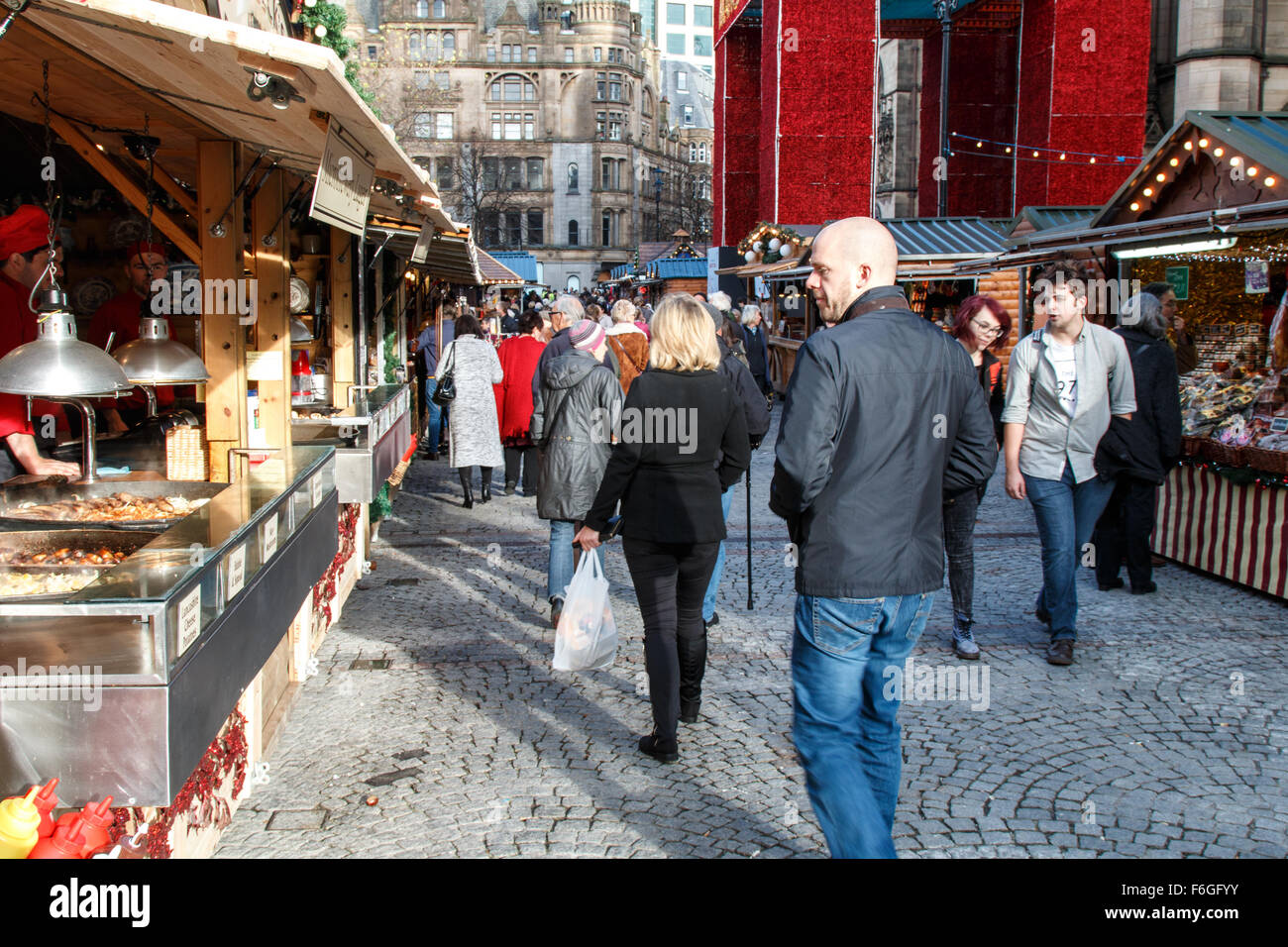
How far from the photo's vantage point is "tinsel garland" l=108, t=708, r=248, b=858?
3.15 meters

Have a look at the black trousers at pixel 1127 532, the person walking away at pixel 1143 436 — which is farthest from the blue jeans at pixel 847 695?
the black trousers at pixel 1127 532

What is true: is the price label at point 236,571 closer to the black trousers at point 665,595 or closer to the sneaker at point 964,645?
the black trousers at point 665,595

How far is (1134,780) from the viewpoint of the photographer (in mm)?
4590

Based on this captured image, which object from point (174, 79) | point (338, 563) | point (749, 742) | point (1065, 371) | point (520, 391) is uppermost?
point (174, 79)

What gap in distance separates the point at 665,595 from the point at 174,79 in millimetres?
2796

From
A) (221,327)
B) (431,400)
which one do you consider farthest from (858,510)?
(431,400)

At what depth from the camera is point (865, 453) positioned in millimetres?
3195

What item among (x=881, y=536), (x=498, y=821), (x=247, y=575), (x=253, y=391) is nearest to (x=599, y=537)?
(x=498, y=821)

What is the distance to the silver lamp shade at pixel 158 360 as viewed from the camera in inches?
198

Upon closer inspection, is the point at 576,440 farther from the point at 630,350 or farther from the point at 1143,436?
the point at 1143,436

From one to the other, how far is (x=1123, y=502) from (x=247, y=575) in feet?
20.4

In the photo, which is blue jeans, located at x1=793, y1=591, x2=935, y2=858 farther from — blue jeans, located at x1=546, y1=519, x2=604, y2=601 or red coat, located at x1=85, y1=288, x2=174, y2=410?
red coat, located at x1=85, y1=288, x2=174, y2=410

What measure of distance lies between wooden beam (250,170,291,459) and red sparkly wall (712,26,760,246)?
80.1 feet
